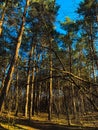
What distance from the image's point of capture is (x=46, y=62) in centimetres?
475

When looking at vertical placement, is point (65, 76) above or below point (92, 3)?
below

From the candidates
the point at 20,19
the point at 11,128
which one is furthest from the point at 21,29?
the point at 11,128

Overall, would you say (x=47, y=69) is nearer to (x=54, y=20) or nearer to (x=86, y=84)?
(x=86, y=84)

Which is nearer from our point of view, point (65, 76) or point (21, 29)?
point (65, 76)

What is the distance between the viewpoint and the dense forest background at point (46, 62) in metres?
4.28

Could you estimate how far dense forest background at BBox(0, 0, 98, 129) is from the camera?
428 cm

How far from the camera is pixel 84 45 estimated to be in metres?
26.9

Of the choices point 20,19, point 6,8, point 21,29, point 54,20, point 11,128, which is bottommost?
point 11,128

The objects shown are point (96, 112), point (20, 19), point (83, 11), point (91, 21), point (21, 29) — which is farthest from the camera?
point (83, 11)

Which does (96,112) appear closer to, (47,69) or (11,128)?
(47,69)

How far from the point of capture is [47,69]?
161 inches

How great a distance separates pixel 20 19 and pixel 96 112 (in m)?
9.80

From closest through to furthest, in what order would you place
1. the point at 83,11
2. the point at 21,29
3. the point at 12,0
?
the point at 21,29 → the point at 12,0 → the point at 83,11

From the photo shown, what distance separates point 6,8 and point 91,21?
7151 mm
